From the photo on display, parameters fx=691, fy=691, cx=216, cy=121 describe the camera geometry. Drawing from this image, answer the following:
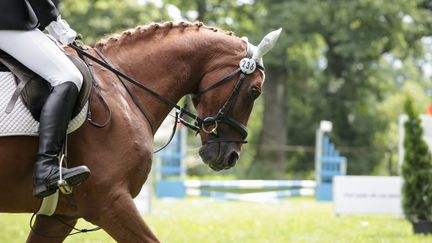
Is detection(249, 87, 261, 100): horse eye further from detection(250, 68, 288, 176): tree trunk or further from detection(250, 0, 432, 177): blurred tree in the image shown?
detection(250, 68, 288, 176): tree trunk

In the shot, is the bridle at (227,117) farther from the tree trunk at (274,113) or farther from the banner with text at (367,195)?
the tree trunk at (274,113)

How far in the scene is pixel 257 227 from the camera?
10.5 metres

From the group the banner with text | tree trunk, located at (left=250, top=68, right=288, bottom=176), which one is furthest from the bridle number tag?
tree trunk, located at (left=250, top=68, right=288, bottom=176)

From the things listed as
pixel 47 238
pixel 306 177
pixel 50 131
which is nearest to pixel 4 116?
pixel 50 131

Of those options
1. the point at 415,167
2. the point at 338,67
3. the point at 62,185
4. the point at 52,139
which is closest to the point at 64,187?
the point at 62,185

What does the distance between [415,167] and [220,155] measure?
6.22 meters

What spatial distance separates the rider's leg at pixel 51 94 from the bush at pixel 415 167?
707 centimetres

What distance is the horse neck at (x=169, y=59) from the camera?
462 cm

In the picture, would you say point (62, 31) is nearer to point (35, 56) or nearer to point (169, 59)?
point (35, 56)

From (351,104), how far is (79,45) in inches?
1084

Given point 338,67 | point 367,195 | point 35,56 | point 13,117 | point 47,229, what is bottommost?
point 367,195

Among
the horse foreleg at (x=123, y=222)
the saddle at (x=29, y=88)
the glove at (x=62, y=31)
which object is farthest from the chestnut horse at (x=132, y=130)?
the glove at (x=62, y=31)

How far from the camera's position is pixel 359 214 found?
1330 cm

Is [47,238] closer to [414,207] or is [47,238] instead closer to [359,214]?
[414,207]
